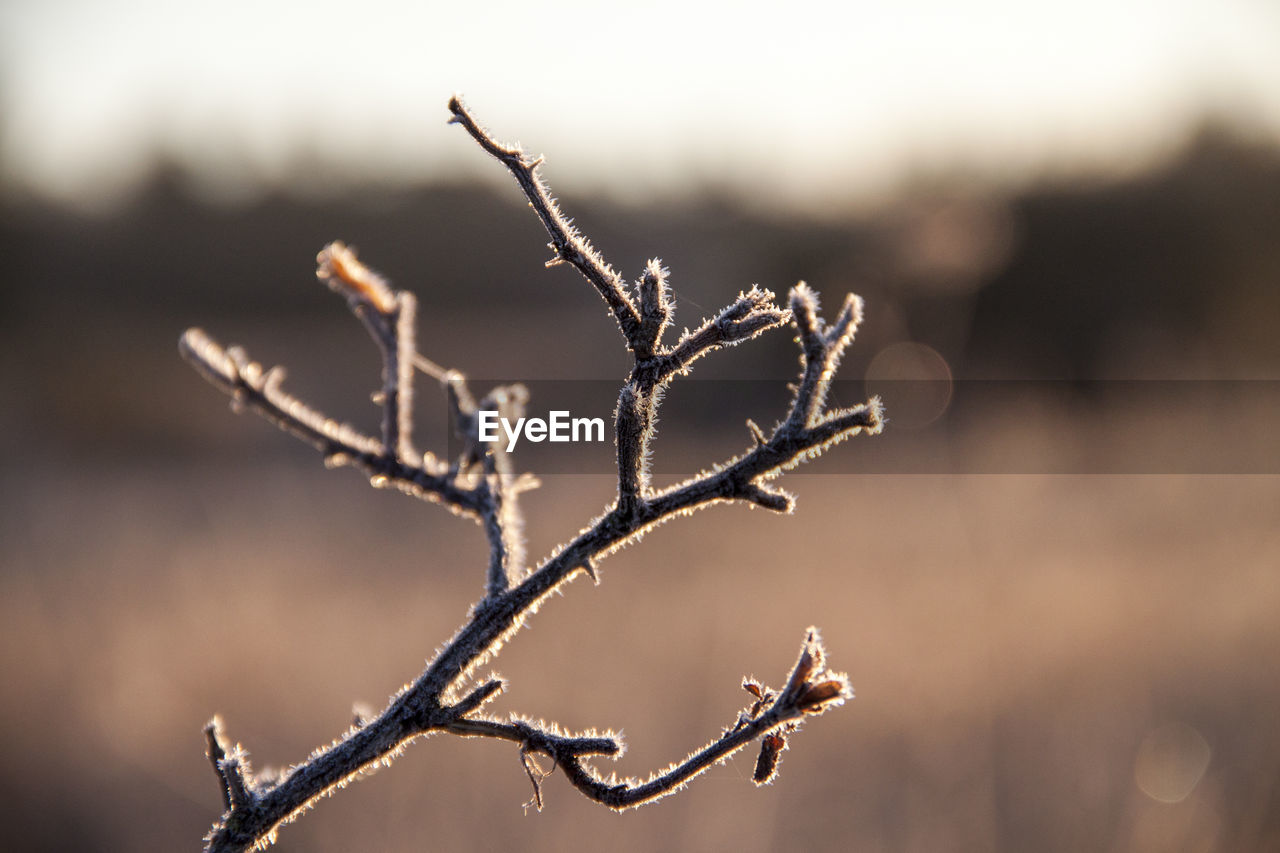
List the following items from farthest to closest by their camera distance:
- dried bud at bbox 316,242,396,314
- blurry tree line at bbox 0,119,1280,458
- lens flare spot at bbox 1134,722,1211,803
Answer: blurry tree line at bbox 0,119,1280,458, lens flare spot at bbox 1134,722,1211,803, dried bud at bbox 316,242,396,314

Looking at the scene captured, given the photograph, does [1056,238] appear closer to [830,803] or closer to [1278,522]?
[1278,522]

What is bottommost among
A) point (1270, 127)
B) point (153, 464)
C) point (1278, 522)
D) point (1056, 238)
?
point (1278, 522)

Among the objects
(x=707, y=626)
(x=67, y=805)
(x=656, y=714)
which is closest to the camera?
(x=67, y=805)

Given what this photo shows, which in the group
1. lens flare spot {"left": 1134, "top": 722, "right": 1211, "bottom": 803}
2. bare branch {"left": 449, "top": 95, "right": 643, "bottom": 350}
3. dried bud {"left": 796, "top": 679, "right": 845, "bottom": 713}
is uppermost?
bare branch {"left": 449, "top": 95, "right": 643, "bottom": 350}

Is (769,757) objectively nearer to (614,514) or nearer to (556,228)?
(614,514)

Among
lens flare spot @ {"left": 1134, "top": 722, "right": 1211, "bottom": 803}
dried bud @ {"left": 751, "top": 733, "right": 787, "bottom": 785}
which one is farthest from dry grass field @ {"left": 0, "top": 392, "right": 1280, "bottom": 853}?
dried bud @ {"left": 751, "top": 733, "right": 787, "bottom": 785}

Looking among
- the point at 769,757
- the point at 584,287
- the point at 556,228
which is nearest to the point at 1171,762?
the point at 769,757

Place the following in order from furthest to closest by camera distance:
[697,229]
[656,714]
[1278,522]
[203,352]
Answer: [697,229]
[1278,522]
[656,714]
[203,352]

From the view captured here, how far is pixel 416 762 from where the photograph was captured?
5297mm

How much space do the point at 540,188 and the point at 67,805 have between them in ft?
20.5

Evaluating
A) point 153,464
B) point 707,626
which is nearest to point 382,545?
point 707,626

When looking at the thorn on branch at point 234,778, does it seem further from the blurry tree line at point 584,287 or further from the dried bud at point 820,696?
the blurry tree line at point 584,287

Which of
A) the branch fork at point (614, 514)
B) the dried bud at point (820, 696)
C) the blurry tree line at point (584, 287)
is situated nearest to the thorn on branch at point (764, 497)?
the branch fork at point (614, 514)

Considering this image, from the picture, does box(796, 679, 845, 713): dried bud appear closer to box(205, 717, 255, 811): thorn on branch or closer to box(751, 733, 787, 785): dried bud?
box(751, 733, 787, 785): dried bud
